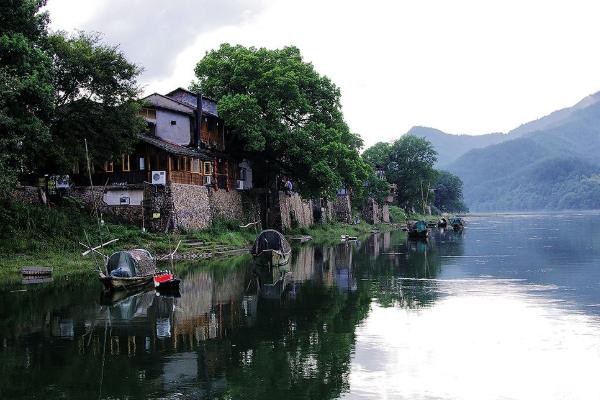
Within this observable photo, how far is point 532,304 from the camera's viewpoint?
28.2 meters

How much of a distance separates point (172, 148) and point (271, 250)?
41.6 ft

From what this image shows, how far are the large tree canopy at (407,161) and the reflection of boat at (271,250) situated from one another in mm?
83605

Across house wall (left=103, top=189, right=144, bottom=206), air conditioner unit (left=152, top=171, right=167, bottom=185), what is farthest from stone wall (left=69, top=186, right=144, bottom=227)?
air conditioner unit (left=152, top=171, right=167, bottom=185)

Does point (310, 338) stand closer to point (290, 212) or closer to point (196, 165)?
point (196, 165)

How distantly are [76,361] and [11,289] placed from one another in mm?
15821

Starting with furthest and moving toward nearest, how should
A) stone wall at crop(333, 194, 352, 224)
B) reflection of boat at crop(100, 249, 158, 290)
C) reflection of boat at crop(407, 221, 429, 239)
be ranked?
stone wall at crop(333, 194, 352, 224), reflection of boat at crop(407, 221, 429, 239), reflection of boat at crop(100, 249, 158, 290)

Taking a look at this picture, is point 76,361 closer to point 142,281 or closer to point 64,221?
point 142,281

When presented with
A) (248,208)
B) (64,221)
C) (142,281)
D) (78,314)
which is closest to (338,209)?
(248,208)

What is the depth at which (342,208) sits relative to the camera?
98.8m

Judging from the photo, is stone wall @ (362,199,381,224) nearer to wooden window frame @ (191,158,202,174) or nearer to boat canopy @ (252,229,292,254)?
wooden window frame @ (191,158,202,174)

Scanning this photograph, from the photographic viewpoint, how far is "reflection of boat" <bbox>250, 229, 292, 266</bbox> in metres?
44.6

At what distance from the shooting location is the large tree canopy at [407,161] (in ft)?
430

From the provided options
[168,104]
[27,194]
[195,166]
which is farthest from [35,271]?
[168,104]

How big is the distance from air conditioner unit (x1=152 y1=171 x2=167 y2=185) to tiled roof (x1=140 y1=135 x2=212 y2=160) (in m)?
1.93
